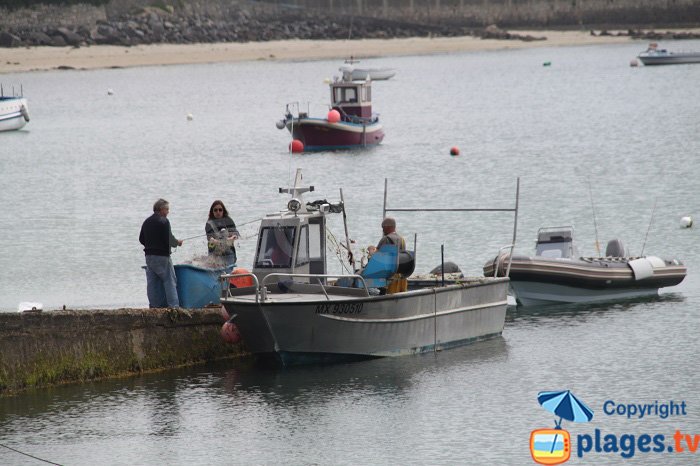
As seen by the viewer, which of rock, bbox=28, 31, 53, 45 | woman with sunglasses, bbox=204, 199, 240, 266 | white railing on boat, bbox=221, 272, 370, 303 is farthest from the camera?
rock, bbox=28, 31, 53, 45

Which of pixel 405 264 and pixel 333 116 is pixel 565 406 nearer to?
pixel 405 264

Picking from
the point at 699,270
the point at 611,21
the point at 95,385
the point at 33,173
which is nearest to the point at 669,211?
the point at 699,270

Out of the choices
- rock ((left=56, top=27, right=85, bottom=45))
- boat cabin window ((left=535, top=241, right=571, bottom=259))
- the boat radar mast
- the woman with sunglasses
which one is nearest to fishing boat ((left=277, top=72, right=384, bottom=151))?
boat cabin window ((left=535, top=241, right=571, bottom=259))

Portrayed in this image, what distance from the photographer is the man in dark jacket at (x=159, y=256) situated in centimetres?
1720

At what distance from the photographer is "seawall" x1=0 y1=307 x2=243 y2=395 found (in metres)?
16.0

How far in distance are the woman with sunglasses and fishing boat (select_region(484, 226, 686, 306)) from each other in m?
4.20

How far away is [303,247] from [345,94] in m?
30.0

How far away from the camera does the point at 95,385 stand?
16547mm

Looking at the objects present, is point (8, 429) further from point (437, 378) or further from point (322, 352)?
point (437, 378)

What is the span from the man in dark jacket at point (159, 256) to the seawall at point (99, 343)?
0.51 metres

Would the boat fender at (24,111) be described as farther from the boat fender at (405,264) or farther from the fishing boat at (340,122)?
the boat fender at (405,264)

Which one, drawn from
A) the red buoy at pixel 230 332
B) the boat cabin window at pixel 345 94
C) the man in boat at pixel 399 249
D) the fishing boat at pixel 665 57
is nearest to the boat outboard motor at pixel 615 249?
the man in boat at pixel 399 249

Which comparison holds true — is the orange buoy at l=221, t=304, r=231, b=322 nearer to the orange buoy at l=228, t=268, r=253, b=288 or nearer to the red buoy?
the red buoy

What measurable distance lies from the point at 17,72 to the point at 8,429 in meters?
83.8
